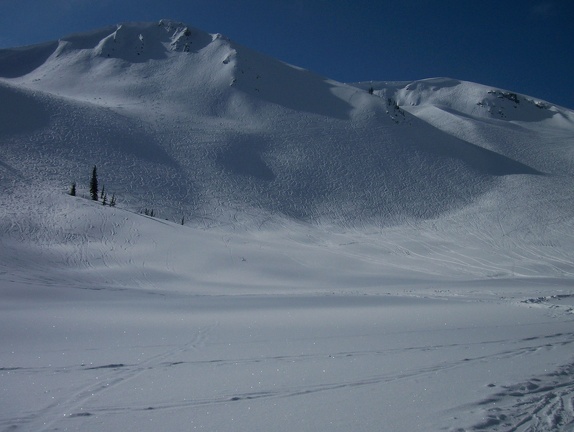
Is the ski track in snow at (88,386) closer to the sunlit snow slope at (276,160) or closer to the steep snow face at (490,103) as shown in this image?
the sunlit snow slope at (276,160)

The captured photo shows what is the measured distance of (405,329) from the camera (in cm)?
891

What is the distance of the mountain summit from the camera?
59.2 metres

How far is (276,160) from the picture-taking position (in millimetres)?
74312

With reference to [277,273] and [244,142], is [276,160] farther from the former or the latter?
[277,273]

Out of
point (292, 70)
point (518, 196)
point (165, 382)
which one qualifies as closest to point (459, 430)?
point (165, 382)

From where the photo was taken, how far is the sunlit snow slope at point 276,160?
3904 centimetres

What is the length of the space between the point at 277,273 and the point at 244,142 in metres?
59.2

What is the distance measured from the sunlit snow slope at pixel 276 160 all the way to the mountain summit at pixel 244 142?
1.34 feet

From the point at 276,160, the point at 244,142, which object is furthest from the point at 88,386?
the point at 244,142

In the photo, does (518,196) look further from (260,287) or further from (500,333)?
(500,333)

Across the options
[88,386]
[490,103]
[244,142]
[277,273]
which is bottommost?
[88,386]

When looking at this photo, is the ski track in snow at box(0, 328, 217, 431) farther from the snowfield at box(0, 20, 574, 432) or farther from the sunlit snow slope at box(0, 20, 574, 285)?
the sunlit snow slope at box(0, 20, 574, 285)

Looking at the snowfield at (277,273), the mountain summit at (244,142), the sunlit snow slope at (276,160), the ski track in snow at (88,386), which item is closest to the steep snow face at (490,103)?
the mountain summit at (244,142)

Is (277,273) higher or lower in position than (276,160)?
lower
